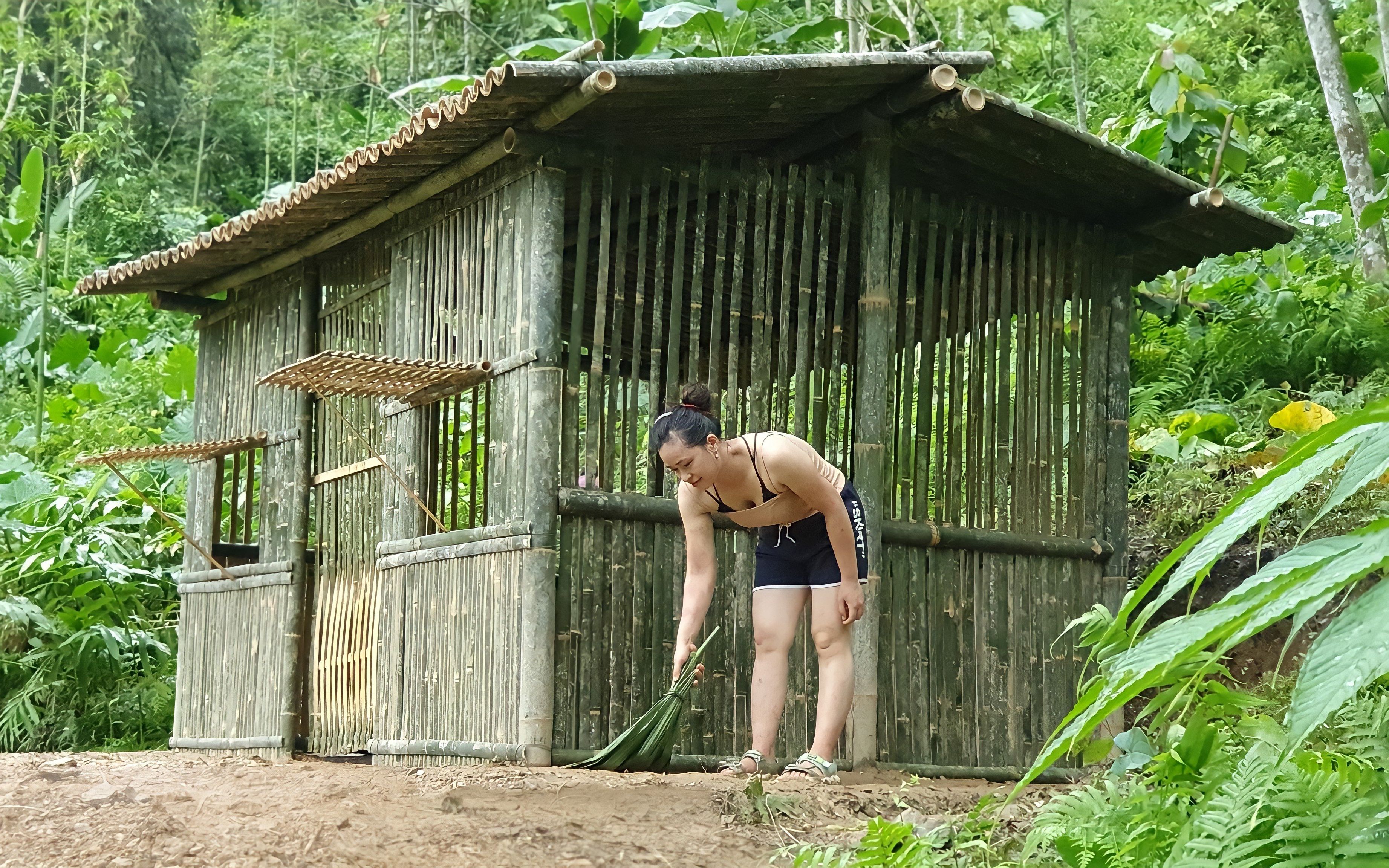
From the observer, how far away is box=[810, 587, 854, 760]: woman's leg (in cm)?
532

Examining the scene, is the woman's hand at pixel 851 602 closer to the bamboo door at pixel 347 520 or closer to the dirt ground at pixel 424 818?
the dirt ground at pixel 424 818

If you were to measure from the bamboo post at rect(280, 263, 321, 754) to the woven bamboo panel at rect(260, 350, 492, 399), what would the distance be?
4.23 feet

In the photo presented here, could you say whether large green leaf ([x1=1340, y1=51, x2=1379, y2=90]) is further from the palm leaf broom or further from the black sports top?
the palm leaf broom

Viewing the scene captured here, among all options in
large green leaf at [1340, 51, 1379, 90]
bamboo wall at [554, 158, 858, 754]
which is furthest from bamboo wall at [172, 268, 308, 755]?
large green leaf at [1340, 51, 1379, 90]

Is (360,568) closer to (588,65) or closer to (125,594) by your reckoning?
(588,65)

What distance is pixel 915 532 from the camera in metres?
6.52

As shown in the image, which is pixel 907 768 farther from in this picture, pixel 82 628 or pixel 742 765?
pixel 82 628

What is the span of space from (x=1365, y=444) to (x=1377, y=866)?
0.90 m

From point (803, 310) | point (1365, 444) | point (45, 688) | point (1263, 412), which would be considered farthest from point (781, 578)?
point (45, 688)

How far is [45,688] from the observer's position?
9.68m

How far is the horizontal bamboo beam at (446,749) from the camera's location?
550cm

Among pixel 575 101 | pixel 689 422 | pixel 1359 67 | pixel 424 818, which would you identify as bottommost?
pixel 424 818

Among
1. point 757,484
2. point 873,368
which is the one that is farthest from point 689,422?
point 873,368

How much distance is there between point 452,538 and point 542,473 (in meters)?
0.71
